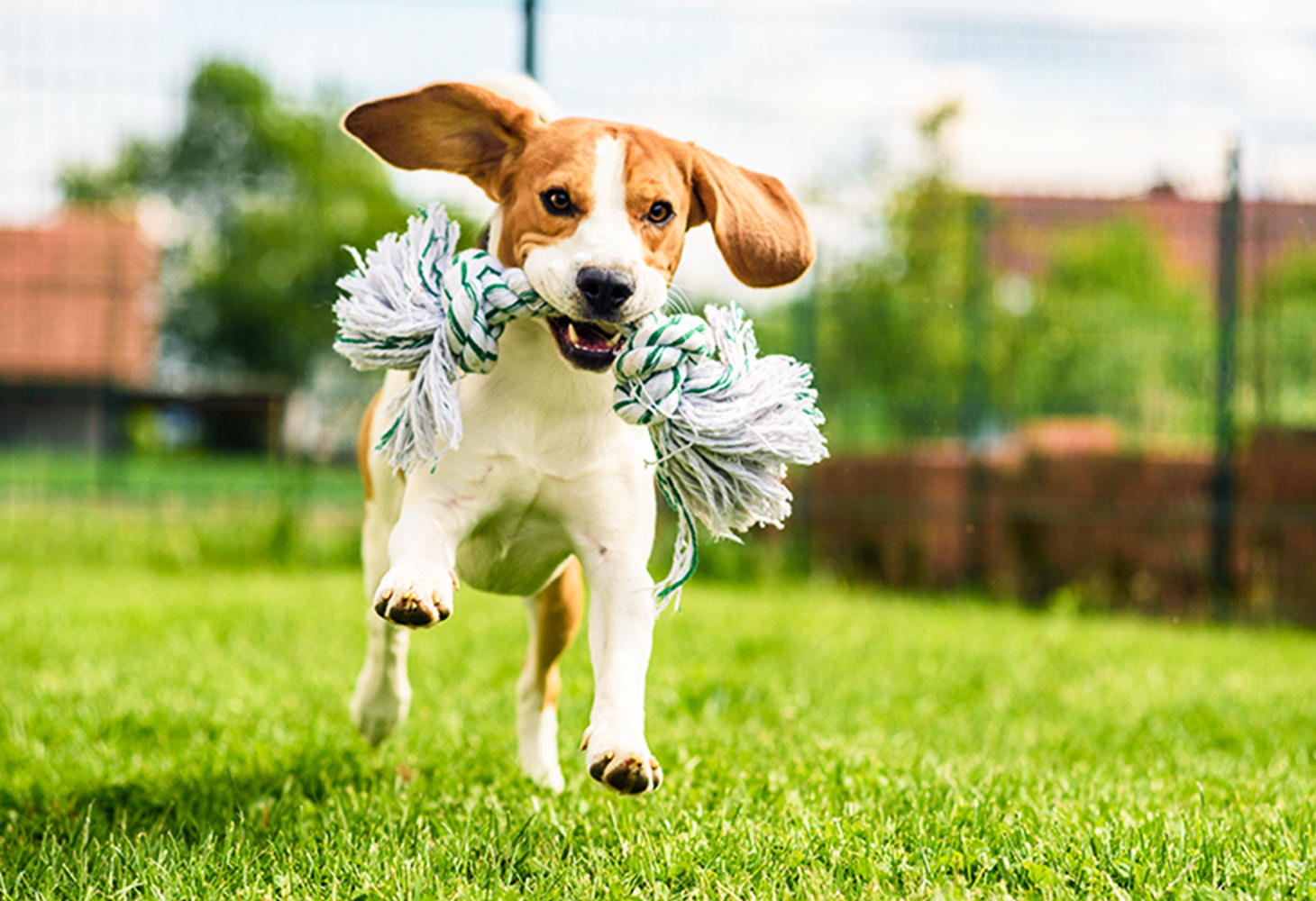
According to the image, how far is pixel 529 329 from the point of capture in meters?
2.53

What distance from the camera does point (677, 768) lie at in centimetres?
331

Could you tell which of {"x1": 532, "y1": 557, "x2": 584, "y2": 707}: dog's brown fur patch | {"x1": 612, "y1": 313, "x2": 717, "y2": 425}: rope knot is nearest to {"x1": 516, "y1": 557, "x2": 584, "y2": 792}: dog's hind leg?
{"x1": 532, "y1": 557, "x2": 584, "y2": 707}: dog's brown fur patch

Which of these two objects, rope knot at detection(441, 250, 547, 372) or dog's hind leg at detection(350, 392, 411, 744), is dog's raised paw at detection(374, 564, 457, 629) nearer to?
rope knot at detection(441, 250, 547, 372)

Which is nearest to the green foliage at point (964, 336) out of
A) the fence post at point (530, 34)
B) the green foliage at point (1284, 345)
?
the green foliage at point (1284, 345)

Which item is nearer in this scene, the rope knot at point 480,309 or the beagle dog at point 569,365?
the beagle dog at point 569,365

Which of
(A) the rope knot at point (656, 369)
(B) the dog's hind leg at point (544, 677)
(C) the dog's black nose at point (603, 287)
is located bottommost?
(B) the dog's hind leg at point (544, 677)

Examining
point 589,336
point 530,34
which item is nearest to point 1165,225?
point 530,34

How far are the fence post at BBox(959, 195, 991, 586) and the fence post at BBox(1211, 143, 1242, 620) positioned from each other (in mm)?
1442

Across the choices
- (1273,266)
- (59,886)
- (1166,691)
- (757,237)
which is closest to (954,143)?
(1273,266)

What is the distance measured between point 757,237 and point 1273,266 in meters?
7.46

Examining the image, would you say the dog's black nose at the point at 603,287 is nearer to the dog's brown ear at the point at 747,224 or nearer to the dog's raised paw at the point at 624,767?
the dog's brown ear at the point at 747,224

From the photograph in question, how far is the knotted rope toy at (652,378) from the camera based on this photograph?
2402 mm

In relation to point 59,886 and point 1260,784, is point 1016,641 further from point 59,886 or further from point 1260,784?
point 59,886

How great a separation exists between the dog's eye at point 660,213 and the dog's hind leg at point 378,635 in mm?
1022
